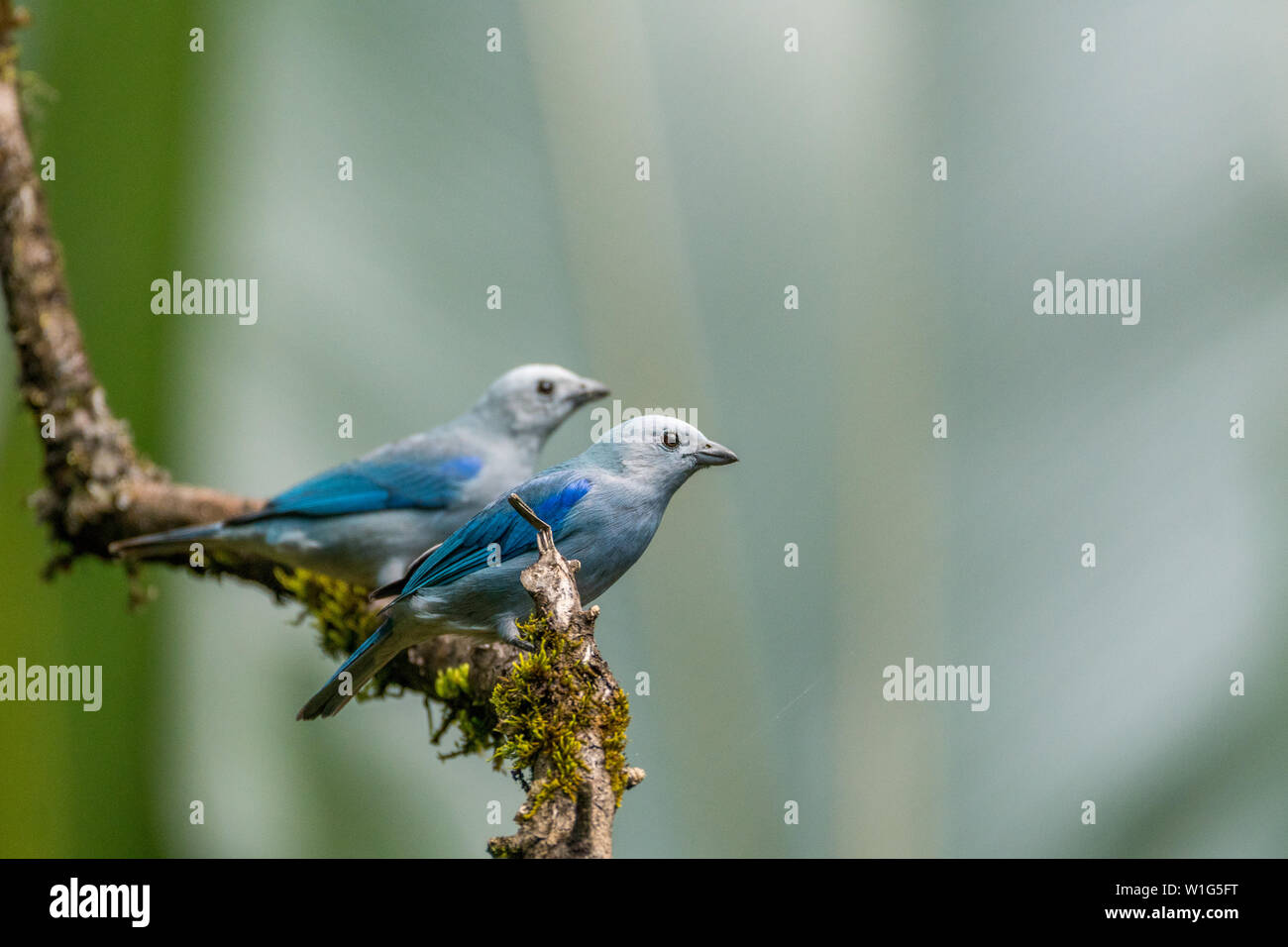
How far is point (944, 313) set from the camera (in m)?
3.71

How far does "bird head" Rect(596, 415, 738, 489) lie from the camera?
9.56 feet

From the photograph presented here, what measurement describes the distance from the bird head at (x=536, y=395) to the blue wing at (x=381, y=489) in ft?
0.76

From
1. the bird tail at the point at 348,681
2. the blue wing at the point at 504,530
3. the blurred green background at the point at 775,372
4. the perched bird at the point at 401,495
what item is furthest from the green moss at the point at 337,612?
the blue wing at the point at 504,530

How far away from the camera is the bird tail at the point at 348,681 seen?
120 inches

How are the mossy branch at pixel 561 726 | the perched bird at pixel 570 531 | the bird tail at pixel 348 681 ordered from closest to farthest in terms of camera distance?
the mossy branch at pixel 561 726 < the perched bird at pixel 570 531 < the bird tail at pixel 348 681

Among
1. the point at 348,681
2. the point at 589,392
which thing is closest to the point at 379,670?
the point at 348,681

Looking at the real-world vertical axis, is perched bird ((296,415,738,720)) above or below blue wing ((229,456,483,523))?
below

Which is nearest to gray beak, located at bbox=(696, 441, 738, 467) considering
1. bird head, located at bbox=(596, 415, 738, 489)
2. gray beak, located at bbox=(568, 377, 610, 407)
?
bird head, located at bbox=(596, 415, 738, 489)

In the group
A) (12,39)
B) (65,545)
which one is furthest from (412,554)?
(12,39)

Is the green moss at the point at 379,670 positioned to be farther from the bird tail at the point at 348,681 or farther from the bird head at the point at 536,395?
the bird head at the point at 536,395

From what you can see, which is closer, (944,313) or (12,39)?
(944,313)

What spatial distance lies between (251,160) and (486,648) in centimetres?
318

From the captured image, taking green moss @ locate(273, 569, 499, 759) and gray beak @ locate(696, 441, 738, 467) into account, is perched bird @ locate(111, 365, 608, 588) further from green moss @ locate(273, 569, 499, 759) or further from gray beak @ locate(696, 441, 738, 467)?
gray beak @ locate(696, 441, 738, 467)

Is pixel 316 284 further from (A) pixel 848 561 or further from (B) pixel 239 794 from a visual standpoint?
(A) pixel 848 561
